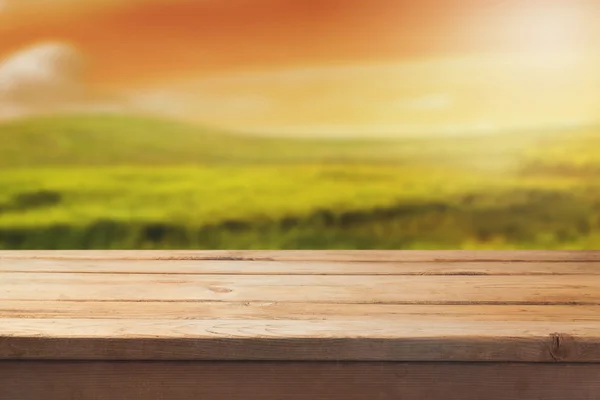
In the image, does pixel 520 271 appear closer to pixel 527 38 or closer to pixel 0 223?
pixel 527 38

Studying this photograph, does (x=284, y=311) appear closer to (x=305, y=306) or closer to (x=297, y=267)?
(x=305, y=306)

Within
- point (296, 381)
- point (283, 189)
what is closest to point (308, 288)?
point (296, 381)

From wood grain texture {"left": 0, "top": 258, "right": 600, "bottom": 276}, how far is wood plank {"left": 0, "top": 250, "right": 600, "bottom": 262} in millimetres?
26

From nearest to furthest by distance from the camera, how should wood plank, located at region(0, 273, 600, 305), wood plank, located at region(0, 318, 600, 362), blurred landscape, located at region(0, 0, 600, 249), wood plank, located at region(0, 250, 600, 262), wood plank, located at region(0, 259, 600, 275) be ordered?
1. wood plank, located at region(0, 318, 600, 362)
2. wood plank, located at region(0, 273, 600, 305)
3. wood plank, located at region(0, 259, 600, 275)
4. wood plank, located at region(0, 250, 600, 262)
5. blurred landscape, located at region(0, 0, 600, 249)

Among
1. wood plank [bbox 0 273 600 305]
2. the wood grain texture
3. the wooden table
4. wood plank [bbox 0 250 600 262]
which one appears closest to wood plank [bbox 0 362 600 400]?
the wooden table

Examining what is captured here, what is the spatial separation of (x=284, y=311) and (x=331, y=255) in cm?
40

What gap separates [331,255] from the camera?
1331 millimetres

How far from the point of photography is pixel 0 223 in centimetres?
171

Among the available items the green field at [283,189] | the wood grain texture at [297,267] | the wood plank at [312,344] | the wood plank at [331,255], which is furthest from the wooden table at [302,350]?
the green field at [283,189]

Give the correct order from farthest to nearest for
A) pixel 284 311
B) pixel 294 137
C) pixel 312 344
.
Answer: pixel 294 137
pixel 284 311
pixel 312 344

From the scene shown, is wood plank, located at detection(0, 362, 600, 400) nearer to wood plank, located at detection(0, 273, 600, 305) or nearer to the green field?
wood plank, located at detection(0, 273, 600, 305)

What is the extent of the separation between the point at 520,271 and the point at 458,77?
589 mm

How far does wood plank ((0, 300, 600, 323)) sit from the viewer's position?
3.00 ft

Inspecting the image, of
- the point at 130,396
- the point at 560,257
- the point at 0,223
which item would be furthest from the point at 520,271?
the point at 0,223
